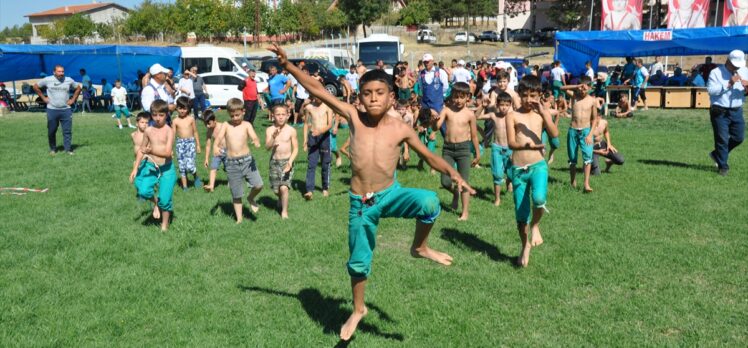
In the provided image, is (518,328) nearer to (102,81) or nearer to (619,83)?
(619,83)

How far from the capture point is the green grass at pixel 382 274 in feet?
17.1

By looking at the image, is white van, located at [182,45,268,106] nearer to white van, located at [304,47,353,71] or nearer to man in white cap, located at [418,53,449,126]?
white van, located at [304,47,353,71]

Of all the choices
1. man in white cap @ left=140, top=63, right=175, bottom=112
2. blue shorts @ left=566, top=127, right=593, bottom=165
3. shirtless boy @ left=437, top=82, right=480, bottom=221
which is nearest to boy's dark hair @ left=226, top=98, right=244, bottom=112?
shirtless boy @ left=437, top=82, right=480, bottom=221

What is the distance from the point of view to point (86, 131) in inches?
775

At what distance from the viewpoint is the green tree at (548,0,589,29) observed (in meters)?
64.9

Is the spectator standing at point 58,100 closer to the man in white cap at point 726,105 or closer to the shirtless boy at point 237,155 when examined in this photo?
the shirtless boy at point 237,155

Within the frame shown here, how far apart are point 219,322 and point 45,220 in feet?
16.4

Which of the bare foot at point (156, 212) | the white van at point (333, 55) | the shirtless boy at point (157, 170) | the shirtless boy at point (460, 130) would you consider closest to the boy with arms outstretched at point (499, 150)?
the shirtless boy at point (460, 130)

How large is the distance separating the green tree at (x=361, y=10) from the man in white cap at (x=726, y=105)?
2378 inches

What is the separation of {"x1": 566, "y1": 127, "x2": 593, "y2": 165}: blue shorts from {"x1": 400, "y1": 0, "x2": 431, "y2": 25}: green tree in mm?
71967

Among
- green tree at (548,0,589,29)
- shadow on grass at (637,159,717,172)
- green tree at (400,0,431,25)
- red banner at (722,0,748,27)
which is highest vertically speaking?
green tree at (400,0,431,25)

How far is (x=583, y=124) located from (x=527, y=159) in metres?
4.34

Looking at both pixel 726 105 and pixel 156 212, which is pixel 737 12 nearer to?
pixel 726 105

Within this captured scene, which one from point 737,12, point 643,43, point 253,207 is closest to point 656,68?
point 737,12
